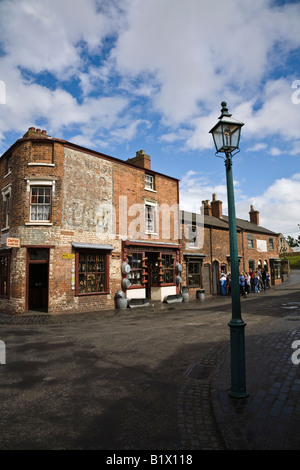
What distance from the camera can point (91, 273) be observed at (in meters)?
15.2

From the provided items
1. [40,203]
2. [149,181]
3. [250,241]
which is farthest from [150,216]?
[250,241]

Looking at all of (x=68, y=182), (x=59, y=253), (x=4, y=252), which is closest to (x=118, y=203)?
(x=68, y=182)

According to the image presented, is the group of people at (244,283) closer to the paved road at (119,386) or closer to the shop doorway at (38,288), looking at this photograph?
the paved road at (119,386)

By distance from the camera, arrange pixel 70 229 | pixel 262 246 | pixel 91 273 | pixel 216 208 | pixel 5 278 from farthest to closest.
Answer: pixel 262 246
pixel 216 208
pixel 5 278
pixel 91 273
pixel 70 229

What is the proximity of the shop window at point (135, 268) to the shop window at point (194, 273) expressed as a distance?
17.1 ft

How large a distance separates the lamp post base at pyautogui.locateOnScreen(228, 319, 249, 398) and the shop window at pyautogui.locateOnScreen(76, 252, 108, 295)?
11065 mm

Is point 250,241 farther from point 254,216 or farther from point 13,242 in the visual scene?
point 13,242

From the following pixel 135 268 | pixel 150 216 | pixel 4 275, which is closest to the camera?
pixel 4 275

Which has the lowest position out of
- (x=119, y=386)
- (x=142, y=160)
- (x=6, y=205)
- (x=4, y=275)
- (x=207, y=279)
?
(x=119, y=386)

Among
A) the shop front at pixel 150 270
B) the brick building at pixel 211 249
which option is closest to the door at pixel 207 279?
the brick building at pixel 211 249

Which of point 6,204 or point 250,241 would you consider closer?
point 6,204

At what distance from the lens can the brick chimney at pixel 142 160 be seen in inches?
752

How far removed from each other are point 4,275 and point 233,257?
14.2 meters
